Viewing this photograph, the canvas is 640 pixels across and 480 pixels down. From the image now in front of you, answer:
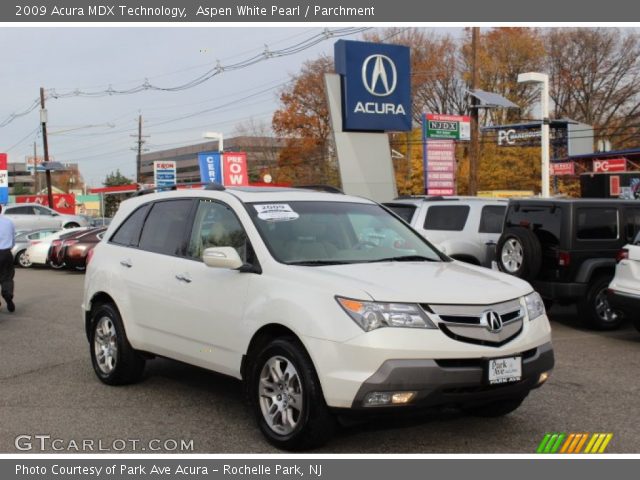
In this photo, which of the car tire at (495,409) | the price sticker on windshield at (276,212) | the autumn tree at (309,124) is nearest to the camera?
the car tire at (495,409)

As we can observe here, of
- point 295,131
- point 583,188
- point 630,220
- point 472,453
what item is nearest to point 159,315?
point 472,453

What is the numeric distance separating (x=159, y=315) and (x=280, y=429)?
174 cm

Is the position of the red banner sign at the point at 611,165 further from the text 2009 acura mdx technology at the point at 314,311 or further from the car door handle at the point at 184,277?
the car door handle at the point at 184,277

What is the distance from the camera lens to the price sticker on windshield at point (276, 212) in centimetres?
561

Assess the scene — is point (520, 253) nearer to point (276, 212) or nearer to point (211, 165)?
point (276, 212)

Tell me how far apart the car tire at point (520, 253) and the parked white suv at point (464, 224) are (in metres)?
1.43

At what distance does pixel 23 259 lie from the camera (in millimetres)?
23203

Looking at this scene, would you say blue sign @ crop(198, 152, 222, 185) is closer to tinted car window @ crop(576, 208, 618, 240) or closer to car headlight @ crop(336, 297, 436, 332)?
tinted car window @ crop(576, 208, 618, 240)

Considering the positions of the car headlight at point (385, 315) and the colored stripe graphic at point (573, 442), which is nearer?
the car headlight at point (385, 315)

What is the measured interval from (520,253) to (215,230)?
18.4 ft

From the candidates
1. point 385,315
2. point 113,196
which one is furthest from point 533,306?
point 113,196

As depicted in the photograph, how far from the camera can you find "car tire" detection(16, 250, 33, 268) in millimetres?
23016

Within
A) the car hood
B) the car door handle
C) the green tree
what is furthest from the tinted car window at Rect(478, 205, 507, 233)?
the green tree

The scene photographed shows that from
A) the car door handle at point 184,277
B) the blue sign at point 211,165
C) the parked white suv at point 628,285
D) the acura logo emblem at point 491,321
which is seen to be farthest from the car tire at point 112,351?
the blue sign at point 211,165
